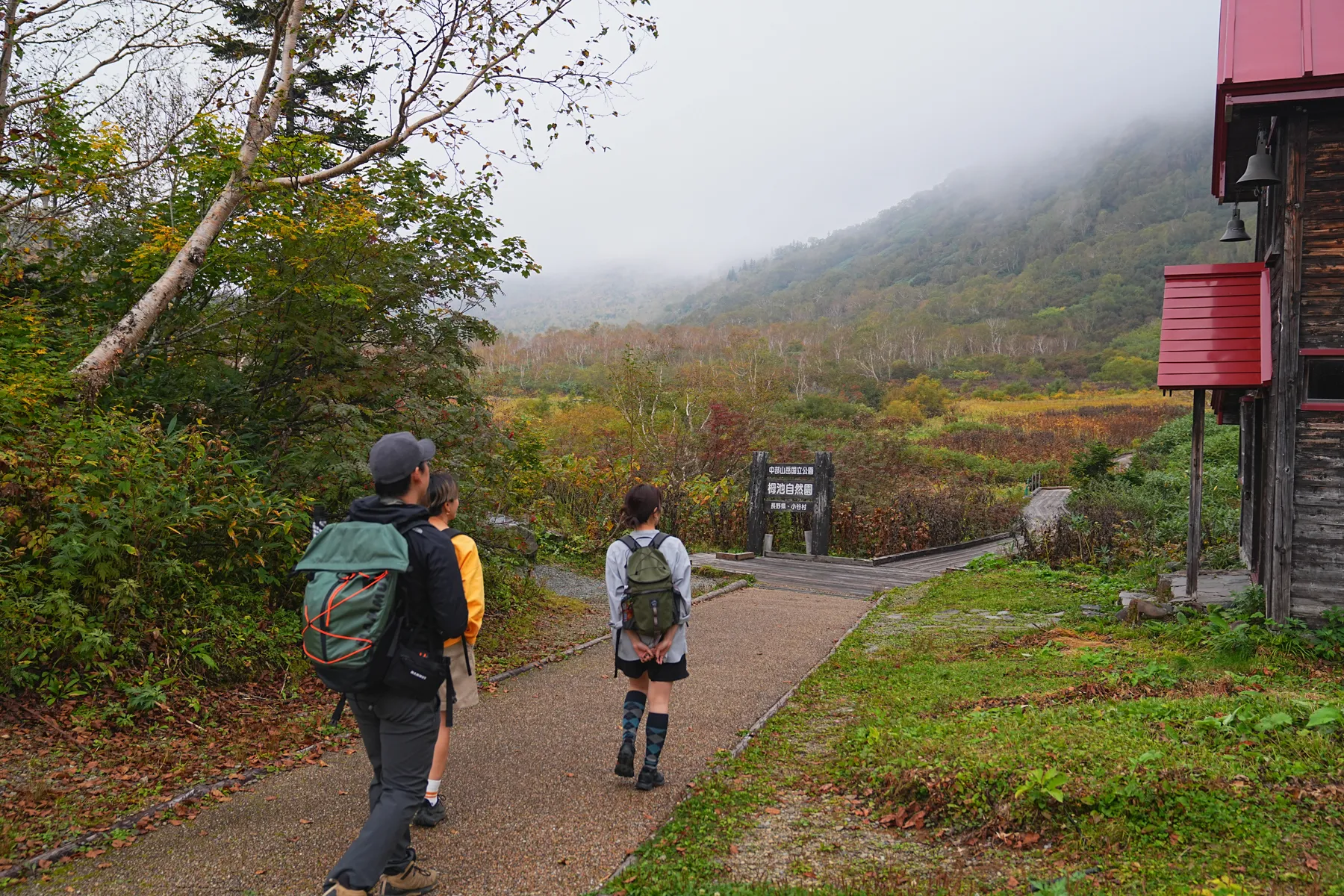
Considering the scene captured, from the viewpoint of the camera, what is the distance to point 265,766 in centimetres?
475

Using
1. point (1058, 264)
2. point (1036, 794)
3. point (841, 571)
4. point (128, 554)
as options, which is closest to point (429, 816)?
point (1036, 794)

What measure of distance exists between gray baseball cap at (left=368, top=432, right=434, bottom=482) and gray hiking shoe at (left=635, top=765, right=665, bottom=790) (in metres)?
2.18

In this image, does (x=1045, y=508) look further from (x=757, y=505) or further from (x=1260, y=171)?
(x=1260, y=171)

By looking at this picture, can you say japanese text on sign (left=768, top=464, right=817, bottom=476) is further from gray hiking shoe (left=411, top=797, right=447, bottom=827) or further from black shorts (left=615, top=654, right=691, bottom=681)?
gray hiking shoe (left=411, top=797, right=447, bottom=827)

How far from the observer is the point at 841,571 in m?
13.7

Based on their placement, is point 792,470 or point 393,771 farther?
point 792,470

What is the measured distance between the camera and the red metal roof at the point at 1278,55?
22.6 ft

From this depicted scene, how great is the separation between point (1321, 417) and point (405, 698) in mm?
7865

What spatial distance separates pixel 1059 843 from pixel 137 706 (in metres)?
5.22

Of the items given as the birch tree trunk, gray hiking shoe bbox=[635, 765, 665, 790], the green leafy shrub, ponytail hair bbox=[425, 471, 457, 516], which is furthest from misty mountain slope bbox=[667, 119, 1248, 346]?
ponytail hair bbox=[425, 471, 457, 516]

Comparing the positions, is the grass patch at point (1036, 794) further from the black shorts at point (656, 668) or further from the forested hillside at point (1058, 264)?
the forested hillside at point (1058, 264)

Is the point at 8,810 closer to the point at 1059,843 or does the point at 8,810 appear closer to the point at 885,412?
the point at 1059,843

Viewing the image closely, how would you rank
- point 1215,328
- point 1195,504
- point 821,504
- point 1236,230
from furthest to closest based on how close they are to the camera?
point 821,504 → point 1236,230 → point 1195,504 → point 1215,328

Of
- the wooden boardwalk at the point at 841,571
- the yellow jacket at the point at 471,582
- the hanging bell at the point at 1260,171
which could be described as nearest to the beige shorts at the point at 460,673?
the yellow jacket at the point at 471,582
